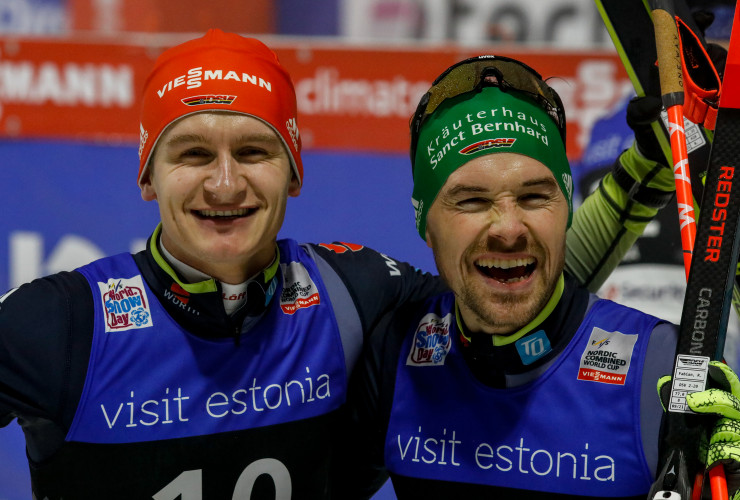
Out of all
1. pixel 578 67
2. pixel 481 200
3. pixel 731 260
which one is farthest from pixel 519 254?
pixel 578 67

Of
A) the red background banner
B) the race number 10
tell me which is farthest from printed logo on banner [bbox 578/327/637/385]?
the red background banner

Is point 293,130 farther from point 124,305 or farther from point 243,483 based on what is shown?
point 243,483

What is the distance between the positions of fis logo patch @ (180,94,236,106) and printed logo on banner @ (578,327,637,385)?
0.98 meters

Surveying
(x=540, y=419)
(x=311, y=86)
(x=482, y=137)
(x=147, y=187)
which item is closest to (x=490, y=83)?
(x=482, y=137)

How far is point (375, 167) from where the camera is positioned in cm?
448

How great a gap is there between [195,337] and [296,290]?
0.94 feet

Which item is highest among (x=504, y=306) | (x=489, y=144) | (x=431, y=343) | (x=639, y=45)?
(x=639, y=45)

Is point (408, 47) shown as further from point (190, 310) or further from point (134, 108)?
point (190, 310)

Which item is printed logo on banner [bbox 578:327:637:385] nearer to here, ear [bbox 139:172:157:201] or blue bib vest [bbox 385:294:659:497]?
blue bib vest [bbox 385:294:659:497]

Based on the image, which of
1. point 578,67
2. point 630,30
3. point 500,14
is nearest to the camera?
point 630,30

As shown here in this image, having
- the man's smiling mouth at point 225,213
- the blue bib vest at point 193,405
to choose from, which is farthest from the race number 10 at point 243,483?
the man's smiling mouth at point 225,213

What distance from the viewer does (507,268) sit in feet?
6.55

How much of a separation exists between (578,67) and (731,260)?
2735 millimetres

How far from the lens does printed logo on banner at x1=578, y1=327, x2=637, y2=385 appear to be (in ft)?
6.27
